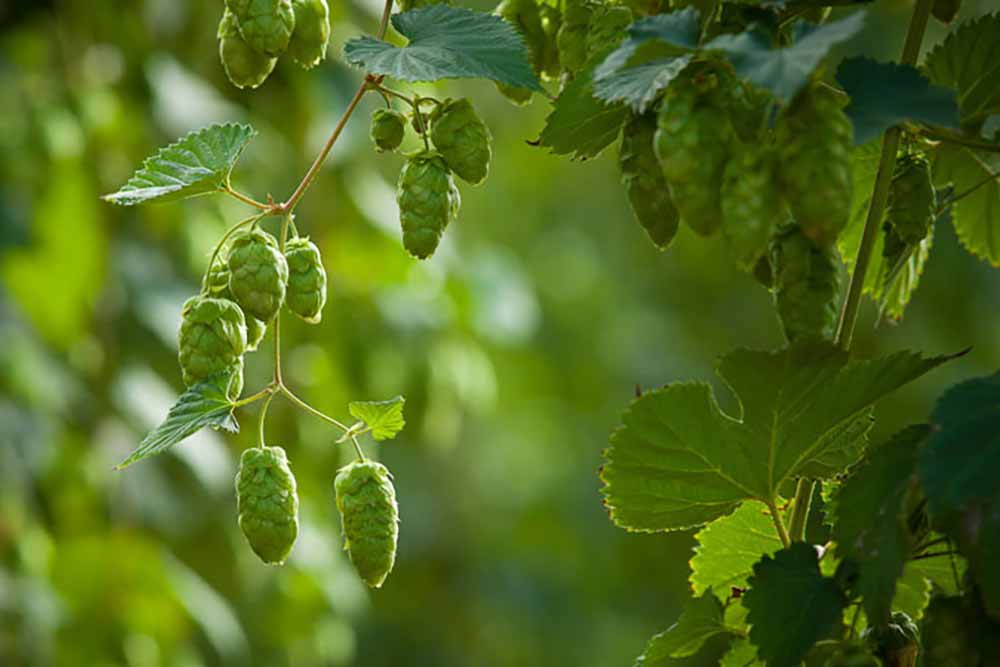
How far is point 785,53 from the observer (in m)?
0.52

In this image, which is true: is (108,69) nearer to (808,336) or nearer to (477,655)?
(808,336)

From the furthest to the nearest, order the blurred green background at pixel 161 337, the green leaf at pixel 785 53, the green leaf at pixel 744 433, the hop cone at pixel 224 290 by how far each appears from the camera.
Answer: the blurred green background at pixel 161 337 < the hop cone at pixel 224 290 < the green leaf at pixel 744 433 < the green leaf at pixel 785 53

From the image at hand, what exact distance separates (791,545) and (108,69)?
2.26 metres

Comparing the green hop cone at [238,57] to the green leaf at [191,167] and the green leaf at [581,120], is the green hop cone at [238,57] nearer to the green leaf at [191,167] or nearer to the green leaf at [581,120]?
the green leaf at [191,167]

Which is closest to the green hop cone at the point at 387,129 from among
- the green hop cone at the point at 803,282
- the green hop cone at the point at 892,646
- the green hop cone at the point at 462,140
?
the green hop cone at the point at 462,140

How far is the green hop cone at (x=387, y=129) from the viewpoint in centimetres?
76

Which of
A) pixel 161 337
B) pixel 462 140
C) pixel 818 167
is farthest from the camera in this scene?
pixel 161 337

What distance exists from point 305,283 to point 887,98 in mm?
326

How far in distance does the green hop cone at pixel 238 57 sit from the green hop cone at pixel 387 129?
0.08 metres

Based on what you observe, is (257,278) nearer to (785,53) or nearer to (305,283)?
(305,283)

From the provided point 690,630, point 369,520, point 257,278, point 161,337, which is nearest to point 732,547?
point 690,630

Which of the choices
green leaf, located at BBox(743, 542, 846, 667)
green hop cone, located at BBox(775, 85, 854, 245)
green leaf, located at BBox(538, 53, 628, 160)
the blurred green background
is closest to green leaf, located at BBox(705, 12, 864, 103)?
green hop cone, located at BBox(775, 85, 854, 245)

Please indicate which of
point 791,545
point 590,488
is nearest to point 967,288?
point 590,488

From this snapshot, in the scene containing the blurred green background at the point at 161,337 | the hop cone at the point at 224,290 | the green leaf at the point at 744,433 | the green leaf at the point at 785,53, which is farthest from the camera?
the blurred green background at the point at 161,337
